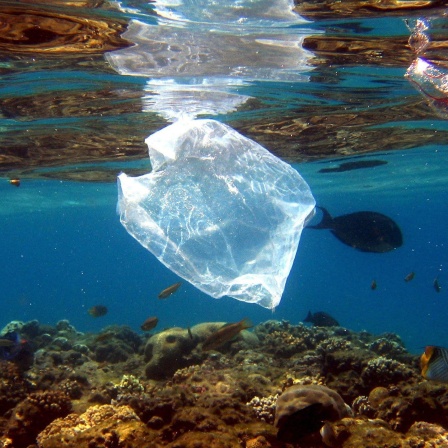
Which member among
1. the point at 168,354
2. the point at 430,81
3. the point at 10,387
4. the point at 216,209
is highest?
the point at 430,81

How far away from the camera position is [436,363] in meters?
5.91

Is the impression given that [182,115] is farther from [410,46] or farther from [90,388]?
[90,388]

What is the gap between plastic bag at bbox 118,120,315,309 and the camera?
6184 millimetres

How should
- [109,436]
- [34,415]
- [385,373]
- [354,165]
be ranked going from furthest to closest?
1. [354,165]
2. [385,373]
3. [34,415]
4. [109,436]

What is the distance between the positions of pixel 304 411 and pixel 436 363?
2.07 meters

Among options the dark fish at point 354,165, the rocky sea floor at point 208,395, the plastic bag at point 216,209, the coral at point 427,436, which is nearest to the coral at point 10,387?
the rocky sea floor at point 208,395

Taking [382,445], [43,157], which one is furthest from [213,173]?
[43,157]

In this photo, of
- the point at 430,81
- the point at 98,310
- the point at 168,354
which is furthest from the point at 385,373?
the point at 98,310

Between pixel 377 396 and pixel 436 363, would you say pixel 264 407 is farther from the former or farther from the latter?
pixel 436 363

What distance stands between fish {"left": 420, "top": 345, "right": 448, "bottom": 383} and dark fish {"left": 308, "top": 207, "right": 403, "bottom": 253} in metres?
6.35

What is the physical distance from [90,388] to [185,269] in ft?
18.8

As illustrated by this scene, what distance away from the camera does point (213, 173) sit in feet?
23.0

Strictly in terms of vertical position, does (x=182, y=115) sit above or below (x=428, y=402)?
above

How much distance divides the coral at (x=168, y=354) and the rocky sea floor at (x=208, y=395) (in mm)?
27
